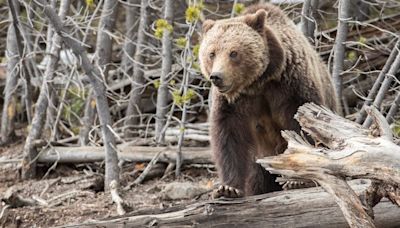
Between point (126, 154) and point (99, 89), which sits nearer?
point (99, 89)

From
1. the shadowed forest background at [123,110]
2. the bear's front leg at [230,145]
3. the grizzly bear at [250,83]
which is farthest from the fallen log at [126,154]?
the bear's front leg at [230,145]

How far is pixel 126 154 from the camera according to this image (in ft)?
23.0

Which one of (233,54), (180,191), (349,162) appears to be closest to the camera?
(349,162)

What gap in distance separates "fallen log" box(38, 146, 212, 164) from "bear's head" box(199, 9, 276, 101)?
94.6 inches

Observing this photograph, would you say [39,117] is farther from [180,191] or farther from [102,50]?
[180,191]

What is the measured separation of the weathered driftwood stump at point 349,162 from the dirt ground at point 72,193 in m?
1.94

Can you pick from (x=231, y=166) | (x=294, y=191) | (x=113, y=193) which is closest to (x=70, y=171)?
(x=113, y=193)

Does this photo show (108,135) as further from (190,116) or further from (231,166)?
(190,116)

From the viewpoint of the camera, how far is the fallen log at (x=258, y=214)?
4.07 m

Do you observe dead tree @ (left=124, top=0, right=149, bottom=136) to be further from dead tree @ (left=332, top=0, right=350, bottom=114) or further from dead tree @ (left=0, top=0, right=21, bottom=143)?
dead tree @ (left=332, top=0, right=350, bottom=114)

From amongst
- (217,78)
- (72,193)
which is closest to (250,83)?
(217,78)

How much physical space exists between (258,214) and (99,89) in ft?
7.49

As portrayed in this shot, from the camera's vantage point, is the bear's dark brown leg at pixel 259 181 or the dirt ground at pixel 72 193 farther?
the dirt ground at pixel 72 193

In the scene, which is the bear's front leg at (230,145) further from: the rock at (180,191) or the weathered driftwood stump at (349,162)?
the rock at (180,191)
